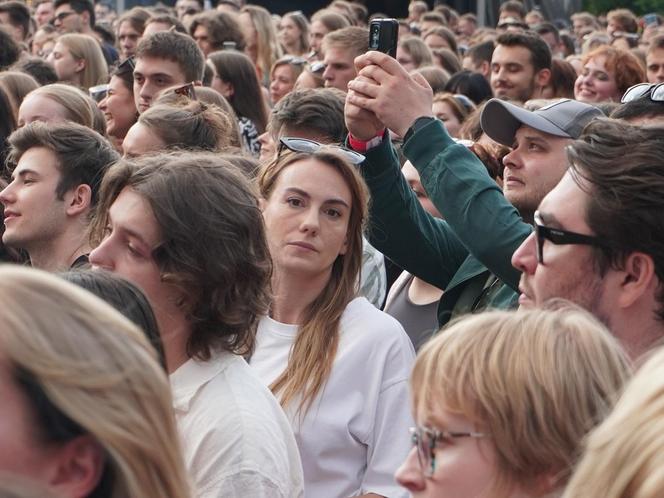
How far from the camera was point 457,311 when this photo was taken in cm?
400

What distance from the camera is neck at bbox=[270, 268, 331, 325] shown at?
12.8 feet

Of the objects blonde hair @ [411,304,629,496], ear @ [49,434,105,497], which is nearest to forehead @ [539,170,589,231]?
blonde hair @ [411,304,629,496]

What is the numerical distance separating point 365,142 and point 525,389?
179cm

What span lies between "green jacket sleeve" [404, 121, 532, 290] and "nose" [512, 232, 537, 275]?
0.30 m

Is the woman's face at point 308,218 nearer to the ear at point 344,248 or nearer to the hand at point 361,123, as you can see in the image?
the ear at point 344,248

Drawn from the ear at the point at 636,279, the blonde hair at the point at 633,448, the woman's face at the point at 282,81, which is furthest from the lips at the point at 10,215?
the woman's face at the point at 282,81

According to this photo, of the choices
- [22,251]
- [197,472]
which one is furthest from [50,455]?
[22,251]

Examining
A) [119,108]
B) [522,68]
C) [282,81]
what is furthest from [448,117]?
[282,81]

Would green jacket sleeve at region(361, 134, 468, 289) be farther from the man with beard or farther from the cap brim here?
the man with beard

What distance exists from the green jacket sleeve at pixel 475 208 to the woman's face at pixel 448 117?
4.16 meters

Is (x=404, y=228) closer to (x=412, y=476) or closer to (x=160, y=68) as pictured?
(x=412, y=476)

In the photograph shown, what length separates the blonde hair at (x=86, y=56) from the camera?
9961 millimetres

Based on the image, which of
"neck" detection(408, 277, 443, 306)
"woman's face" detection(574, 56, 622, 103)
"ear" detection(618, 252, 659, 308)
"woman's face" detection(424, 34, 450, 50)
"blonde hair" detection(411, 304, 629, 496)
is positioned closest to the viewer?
"blonde hair" detection(411, 304, 629, 496)

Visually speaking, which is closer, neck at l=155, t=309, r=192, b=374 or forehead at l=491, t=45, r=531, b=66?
neck at l=155, t=309, r=192, b=374
